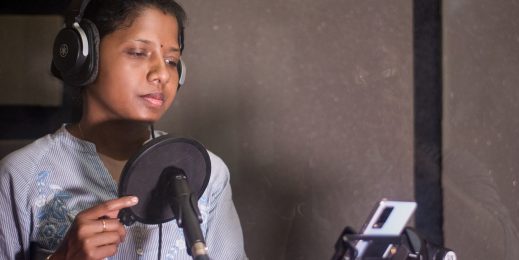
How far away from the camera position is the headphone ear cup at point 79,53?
40.6 inches

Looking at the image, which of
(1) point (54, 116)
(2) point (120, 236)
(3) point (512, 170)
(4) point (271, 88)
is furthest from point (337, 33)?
(2) point (120, 236)

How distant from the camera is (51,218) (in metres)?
1.08

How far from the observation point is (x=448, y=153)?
1.63 m

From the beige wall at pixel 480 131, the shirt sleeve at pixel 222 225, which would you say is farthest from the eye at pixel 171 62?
the beige wall at pixel 480 131

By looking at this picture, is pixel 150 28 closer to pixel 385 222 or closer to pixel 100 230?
pixel 100 230

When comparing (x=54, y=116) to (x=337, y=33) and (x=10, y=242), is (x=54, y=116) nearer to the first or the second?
(x=10, y=242)

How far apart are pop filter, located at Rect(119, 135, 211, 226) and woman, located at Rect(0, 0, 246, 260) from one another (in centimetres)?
22

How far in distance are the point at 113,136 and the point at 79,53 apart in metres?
0.19

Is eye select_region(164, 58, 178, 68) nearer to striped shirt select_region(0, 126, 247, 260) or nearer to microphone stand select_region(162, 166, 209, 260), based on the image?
striped shirt select_region(0, 126, 247, 260)

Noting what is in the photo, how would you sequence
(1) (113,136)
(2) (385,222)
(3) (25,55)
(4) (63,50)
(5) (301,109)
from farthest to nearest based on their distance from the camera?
(5) (301,109) → (3) (25,55) → (1) (113,136) → (4) (63,50) → (2) (385,222)

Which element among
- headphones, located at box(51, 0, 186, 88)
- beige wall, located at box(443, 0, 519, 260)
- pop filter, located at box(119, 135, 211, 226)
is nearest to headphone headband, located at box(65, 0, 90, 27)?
headphones, located at box(51, 0, 186, 88)

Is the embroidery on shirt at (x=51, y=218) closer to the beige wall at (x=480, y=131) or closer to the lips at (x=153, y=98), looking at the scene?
the lips at (x=153, y=98)

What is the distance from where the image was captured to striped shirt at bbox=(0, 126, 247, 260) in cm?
108

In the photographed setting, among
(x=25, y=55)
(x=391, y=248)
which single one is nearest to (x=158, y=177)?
(x=391, y=248)
